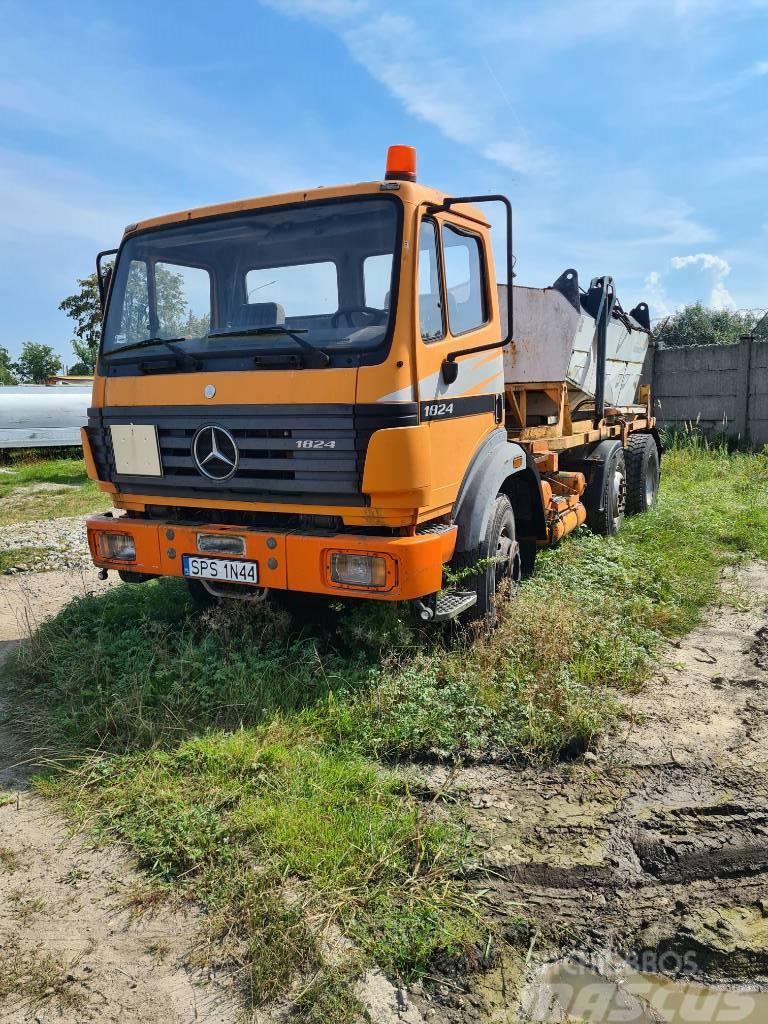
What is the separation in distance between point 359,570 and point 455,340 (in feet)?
4.48

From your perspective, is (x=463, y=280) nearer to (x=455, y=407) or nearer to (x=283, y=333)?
(x=455, y=407)

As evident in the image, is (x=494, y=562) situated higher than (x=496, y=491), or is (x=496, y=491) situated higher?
(x=496, y=491)

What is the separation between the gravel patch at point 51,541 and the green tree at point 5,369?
31692mm

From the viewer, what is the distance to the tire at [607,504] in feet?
23.5

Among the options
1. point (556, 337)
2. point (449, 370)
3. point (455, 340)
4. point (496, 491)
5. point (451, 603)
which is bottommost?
point (451, 603)

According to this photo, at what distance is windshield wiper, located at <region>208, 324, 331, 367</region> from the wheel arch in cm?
115

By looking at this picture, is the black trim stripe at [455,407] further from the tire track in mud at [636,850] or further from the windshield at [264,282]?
the tire track in mud at [636,850]

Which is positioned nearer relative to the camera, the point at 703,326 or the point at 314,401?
Result: the point at 314,401

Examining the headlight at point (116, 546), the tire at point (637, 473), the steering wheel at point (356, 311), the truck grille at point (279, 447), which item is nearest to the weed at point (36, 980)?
the truck grille at point (279, 447)

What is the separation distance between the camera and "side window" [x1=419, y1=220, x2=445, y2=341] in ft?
12.5

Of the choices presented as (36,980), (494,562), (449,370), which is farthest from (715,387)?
(36,980)

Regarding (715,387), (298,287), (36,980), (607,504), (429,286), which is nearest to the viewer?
(36,980)

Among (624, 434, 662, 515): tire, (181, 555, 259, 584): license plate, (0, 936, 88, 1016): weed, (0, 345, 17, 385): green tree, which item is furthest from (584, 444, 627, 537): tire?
(0, 345, 17, 385): green tree

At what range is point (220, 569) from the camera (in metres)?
4.08
